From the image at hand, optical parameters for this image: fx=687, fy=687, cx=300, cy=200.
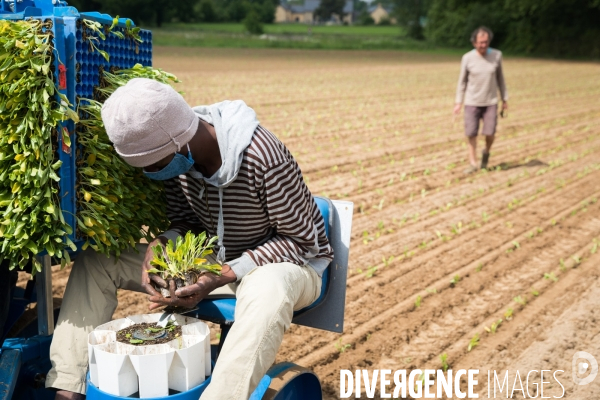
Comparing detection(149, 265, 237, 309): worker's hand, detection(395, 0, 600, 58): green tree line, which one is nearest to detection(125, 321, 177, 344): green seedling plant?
detection(149, 265, 237, 309): worker's hand

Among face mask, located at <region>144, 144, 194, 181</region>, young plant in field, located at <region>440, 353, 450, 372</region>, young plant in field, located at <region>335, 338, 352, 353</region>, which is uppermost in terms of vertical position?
face mask, located at <region>144, 144, 194, 181</region>

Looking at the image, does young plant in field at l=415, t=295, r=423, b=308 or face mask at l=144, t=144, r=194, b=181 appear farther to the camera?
young plant in field at l=415, t=295, r=423, b=308

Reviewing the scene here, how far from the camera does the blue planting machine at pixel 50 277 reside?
2564 millimetres

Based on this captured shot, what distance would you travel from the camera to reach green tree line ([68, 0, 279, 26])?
177 feet

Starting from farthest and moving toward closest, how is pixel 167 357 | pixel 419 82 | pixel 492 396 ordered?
pixel 419 82 < pixel 492 396 < pixel 167 357

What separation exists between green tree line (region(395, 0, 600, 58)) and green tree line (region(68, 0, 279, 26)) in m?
22.6

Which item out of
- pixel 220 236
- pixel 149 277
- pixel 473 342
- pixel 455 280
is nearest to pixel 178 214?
pixel 220 236

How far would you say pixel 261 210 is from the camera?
9.32ft

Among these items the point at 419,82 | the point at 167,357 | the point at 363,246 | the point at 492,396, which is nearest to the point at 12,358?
the point at 167,357

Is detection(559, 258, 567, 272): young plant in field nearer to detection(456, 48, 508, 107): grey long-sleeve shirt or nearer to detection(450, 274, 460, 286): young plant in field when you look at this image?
detection(450, 274, 460, 286): young plant in field

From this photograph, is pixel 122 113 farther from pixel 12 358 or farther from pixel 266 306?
pixel 12 358

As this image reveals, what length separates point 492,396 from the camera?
153 inches

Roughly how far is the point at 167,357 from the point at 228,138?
891 millimetres

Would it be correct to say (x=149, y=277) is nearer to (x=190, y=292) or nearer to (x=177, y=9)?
(x=190, y=292)
